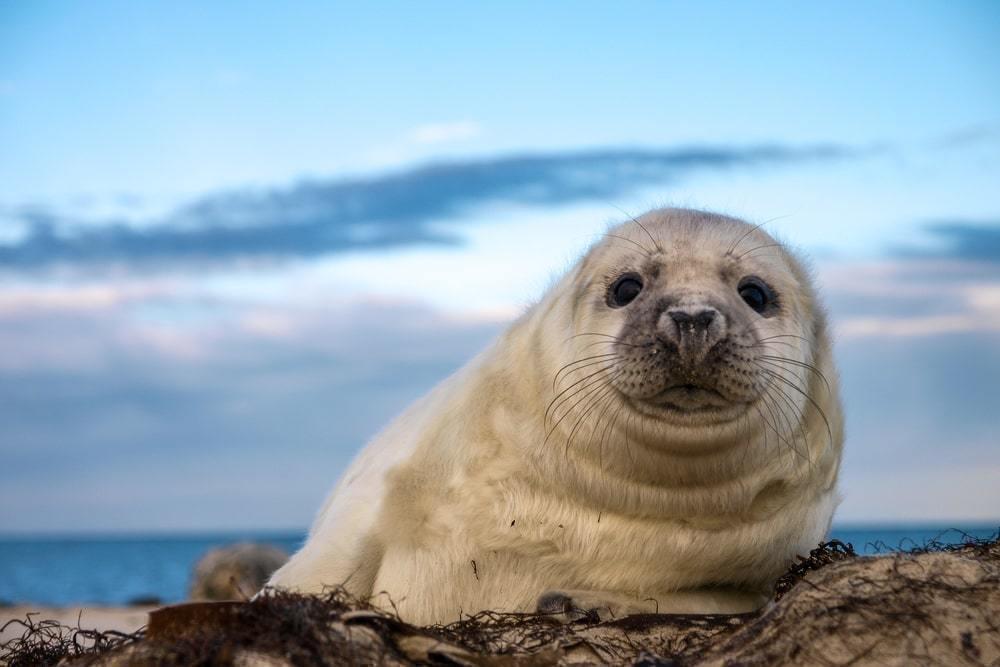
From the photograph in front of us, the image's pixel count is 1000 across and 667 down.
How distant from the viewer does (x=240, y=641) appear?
393cm

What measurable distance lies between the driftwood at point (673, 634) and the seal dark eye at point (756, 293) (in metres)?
1.41

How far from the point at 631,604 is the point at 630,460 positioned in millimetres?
608

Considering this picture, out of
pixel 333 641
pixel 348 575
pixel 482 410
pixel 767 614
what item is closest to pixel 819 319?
pixel 482 410

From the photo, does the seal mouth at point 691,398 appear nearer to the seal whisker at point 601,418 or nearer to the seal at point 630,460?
the seal at point 630,460

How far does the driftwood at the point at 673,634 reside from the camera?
4020 mm

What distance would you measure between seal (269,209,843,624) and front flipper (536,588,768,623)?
0.01 m

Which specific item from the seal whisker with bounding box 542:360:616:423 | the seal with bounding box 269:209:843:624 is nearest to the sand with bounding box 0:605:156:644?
the seal with bounding box 269:209:843:624

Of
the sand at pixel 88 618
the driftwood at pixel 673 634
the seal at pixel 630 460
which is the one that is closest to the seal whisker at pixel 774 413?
the seal at pixel 630 460

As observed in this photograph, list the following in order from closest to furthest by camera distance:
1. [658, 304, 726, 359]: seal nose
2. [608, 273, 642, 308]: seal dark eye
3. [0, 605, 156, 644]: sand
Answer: [658, 304, 726, 359]: seal nose < [608, 273, 642, 308]: seal dark eye < [0, 605, 156, 644]: sand

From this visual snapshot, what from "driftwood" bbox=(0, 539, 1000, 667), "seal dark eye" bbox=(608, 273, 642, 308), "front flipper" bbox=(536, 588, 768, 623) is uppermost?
"seal dark eye" bbox=(608, 273, 642, 308)

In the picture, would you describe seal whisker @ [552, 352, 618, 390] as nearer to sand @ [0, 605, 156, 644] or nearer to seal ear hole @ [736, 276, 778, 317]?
seal ear hole @ [736, 276, 778, 317]

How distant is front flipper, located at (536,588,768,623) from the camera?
521 cm

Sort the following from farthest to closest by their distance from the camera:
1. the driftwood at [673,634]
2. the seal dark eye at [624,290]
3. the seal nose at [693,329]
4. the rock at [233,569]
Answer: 1. the rock at [233,569]
2. the seal dark eye at [624,290]
3. the seal nose at [693,329]
4. the driftwood at [673,634]

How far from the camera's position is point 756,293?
580 centimetres
